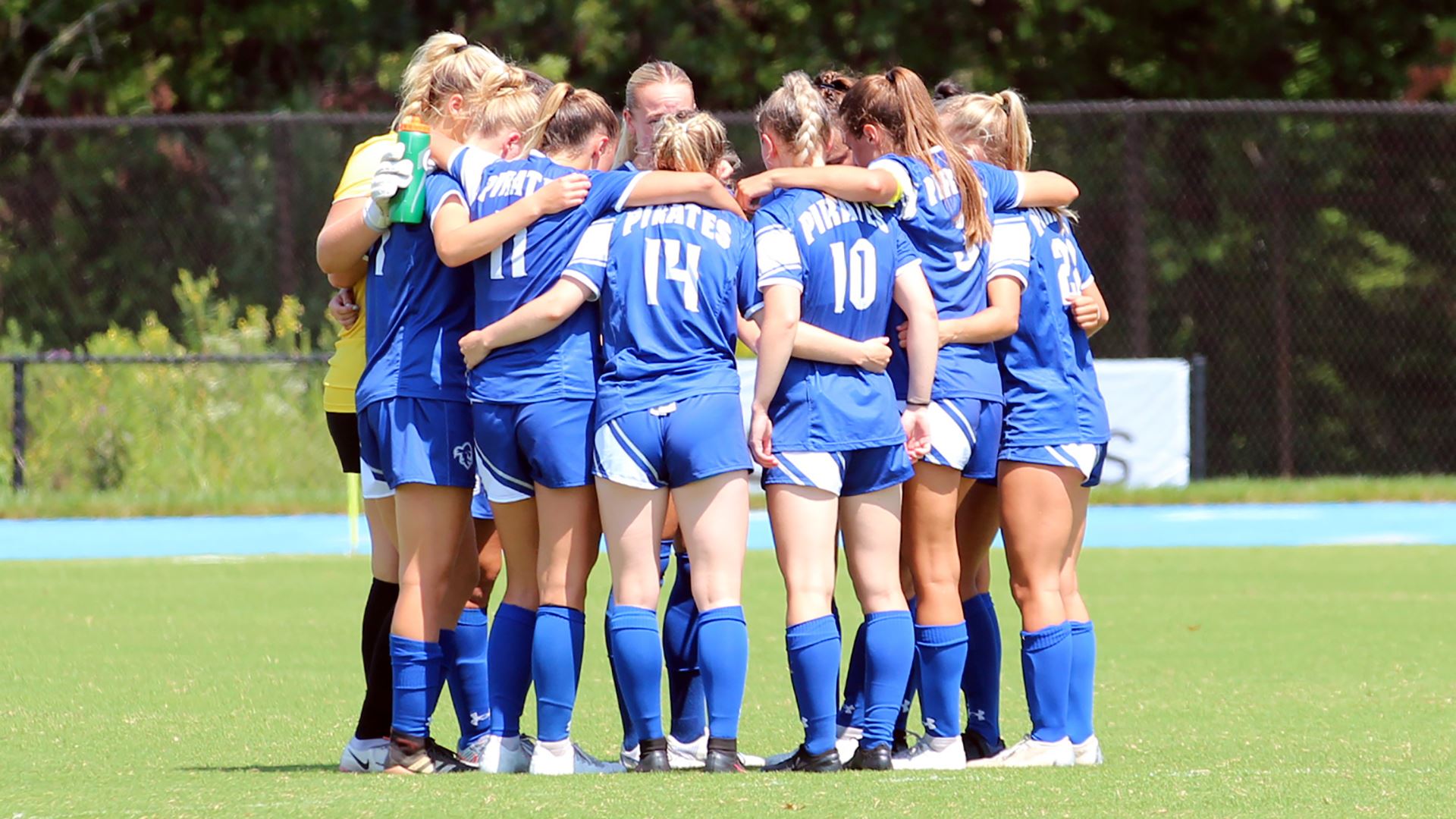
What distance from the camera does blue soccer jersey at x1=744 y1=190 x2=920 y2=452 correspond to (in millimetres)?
4582

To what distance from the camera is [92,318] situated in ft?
56.1

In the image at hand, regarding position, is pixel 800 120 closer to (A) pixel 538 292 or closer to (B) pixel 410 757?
(A) pixel 538 292

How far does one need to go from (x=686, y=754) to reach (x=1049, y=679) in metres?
0.97

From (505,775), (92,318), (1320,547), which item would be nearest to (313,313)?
(92,318)

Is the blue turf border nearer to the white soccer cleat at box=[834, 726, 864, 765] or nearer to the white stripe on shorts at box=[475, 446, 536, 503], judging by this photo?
the white soccer cleat at box=[834, 726, 864, 765]

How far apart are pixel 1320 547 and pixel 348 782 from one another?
8.12 meters

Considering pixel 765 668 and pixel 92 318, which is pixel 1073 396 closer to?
pixel 765 668

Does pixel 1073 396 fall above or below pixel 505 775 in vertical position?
above

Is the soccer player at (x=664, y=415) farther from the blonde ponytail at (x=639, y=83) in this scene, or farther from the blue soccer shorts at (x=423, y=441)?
the blonde ponytail at (x=639, y=83)

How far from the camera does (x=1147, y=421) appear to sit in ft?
45.2

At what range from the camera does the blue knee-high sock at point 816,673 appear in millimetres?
4617

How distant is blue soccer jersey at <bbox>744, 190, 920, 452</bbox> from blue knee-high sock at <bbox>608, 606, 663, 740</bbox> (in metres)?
0.55

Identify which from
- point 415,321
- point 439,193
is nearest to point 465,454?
point 415,321

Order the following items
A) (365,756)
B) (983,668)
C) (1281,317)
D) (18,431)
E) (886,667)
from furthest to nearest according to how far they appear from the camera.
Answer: (1281,317) < (18,431) < (983,668) < (365,756) < (886,667)
